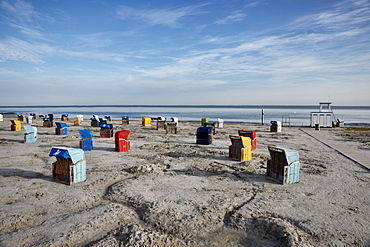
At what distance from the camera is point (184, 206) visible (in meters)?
7.43

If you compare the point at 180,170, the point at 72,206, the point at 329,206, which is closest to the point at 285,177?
the point at 329,206

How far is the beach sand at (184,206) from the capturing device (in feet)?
18.8

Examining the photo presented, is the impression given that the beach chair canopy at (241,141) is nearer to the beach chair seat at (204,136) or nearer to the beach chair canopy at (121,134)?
the beach chair seat at (204,136)

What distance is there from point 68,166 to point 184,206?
5.12 meters

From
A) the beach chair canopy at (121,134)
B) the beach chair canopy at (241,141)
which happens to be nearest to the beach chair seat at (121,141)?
the beach chair canopy at (121,134)

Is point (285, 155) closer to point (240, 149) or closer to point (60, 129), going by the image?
point (240, 149)

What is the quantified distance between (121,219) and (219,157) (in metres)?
8.89

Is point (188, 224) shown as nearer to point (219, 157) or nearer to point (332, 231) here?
point (332, 231)

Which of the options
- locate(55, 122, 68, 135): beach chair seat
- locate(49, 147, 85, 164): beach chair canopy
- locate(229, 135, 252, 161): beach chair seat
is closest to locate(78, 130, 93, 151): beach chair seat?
locate(49, 147, 85, 164): beach chair canopy

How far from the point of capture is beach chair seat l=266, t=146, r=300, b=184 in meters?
9.47

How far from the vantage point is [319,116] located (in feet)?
111

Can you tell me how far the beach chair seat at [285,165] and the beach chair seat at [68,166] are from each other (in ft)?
26.0

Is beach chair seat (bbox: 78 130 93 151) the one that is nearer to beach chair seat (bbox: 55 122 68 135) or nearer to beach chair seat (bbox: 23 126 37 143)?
beach chair seat (bbox: 23 126 37 143)

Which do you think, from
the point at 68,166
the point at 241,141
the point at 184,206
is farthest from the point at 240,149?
the point at 68,166
